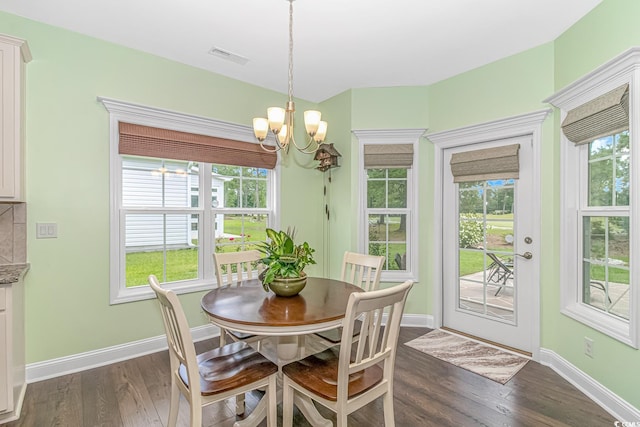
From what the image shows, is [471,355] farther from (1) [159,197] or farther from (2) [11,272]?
(2) [11,272]

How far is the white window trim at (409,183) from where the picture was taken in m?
3.67

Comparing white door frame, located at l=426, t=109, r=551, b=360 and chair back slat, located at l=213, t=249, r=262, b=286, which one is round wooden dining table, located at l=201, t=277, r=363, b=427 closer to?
chair back slat, located at l=213, t=249, r=262, b=286

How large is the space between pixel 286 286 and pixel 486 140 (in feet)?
8.42

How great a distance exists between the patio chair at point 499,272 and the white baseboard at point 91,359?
3.34 m

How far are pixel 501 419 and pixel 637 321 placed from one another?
1.04 metres

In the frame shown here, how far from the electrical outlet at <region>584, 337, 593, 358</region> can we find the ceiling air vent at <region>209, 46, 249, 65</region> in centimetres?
373

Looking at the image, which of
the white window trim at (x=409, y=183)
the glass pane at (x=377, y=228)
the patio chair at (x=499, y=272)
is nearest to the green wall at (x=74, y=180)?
the white window trim at (x=409, y=183)

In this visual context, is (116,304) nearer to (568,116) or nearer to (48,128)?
(48,128)

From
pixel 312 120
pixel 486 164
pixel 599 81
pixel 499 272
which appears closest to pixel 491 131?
pixel 486 164

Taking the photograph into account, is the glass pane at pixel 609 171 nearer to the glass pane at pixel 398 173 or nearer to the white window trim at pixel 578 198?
the white window trim at pixel 578 198

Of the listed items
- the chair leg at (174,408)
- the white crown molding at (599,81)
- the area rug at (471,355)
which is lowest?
the area rug at (471,355)

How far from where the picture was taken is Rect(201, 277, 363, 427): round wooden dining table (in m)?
1.57

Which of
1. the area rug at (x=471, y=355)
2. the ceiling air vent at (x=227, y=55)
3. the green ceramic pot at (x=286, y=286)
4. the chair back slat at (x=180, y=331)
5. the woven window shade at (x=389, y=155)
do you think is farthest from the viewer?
the woven window shade at (x=389, y=155)

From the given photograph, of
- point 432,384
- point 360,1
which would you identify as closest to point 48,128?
point 360,1
